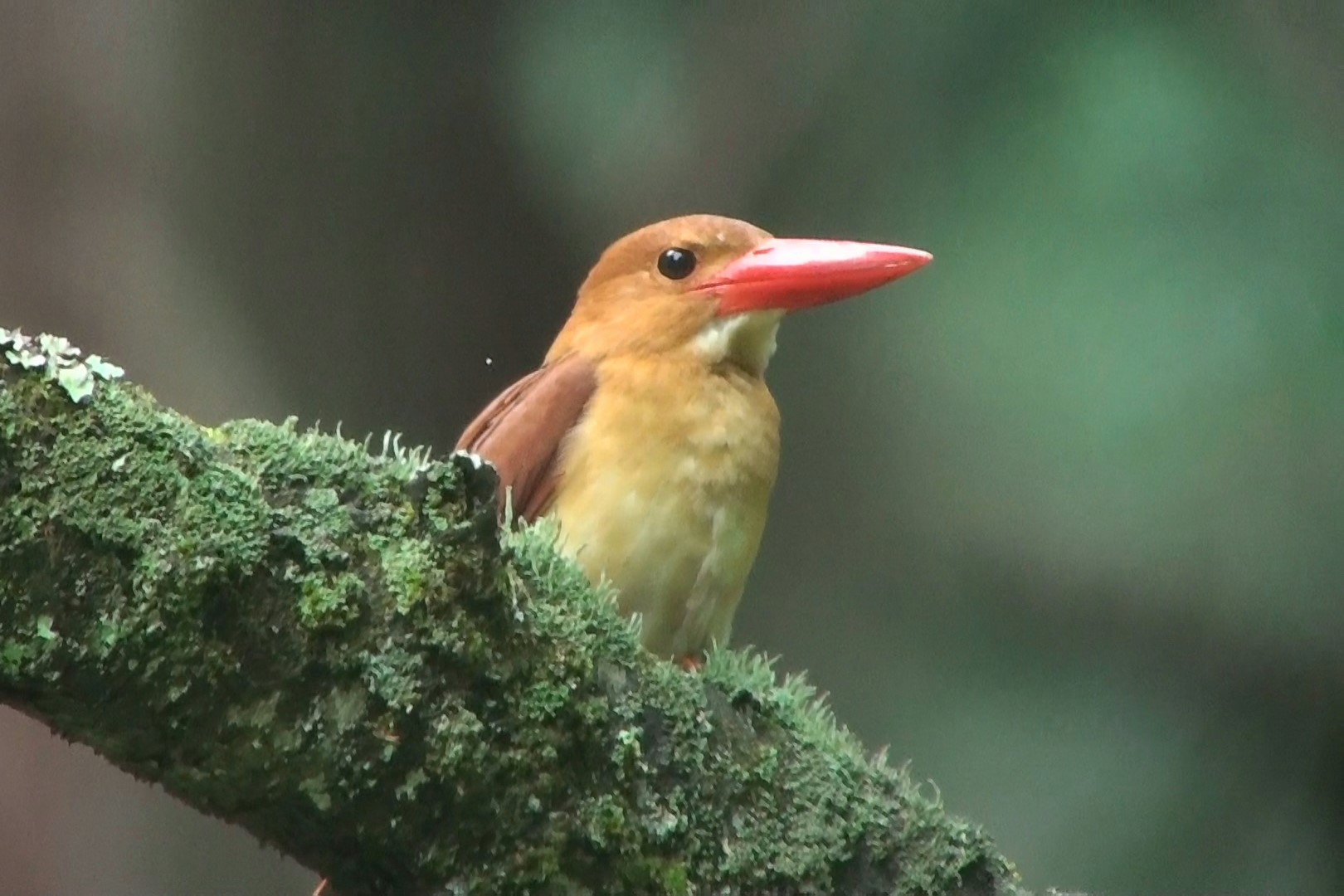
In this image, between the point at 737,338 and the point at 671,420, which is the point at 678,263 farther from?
the point at 671,420

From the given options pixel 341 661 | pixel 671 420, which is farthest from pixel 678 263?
pixel 341 661

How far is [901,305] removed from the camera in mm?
2166

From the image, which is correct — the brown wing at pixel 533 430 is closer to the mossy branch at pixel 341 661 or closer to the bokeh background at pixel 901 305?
the mossy branch at pixel 341 661

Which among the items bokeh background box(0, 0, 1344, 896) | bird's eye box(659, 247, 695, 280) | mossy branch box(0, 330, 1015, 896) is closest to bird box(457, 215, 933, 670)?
bird's eye box(659, 247, 695, 280)

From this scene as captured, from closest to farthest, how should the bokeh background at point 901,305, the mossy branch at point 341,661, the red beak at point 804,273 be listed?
the mossy branch at point 341,661
the red beak at point 804,273
the bokeh background at point 901,305

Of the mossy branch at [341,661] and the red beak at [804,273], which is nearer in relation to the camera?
the mossy branch at [341,661]

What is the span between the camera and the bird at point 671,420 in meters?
1.35

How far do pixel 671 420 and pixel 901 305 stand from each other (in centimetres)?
86

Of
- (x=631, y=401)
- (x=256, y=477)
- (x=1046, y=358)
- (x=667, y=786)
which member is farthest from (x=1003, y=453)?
(x=256, y=477)

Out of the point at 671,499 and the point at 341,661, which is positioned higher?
the point at 671,499

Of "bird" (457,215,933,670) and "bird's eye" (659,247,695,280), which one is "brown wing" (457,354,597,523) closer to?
"bird" (457,215,933,670)

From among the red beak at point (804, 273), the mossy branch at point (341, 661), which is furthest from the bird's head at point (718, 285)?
the mossy branch at point (341, 661)

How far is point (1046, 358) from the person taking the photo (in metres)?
2.08

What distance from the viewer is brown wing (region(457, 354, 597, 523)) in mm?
1420
